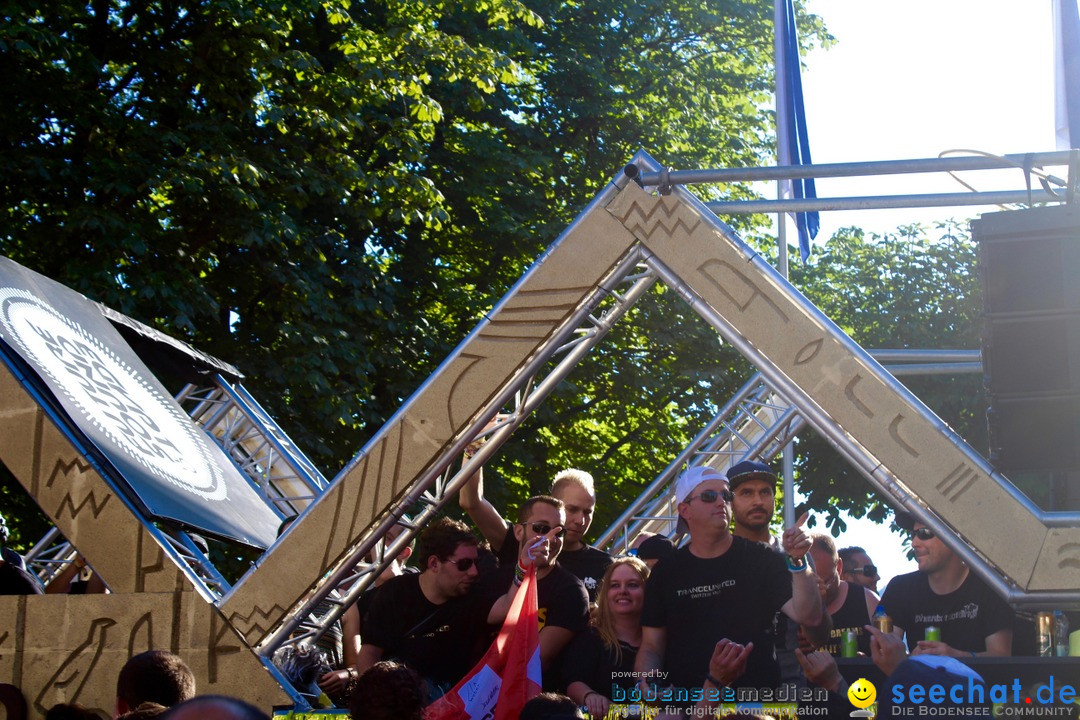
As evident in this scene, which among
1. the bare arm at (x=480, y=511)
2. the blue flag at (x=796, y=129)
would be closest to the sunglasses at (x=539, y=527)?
the bare arm at (x=480, y=511)

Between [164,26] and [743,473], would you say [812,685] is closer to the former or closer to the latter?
[743,473]

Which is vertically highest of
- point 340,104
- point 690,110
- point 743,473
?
point 690,110

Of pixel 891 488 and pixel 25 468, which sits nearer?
pixel 891 488

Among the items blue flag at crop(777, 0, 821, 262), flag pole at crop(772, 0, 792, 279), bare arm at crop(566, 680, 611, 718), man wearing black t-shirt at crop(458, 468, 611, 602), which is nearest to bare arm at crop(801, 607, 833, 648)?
bare arm at crop(566, 680, 611, 718)

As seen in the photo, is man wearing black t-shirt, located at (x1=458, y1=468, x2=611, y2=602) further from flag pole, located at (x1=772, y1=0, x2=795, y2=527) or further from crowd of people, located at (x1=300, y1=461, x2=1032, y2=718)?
flag pole, located at (x1=772, y1=0, x2=795, y2=527)

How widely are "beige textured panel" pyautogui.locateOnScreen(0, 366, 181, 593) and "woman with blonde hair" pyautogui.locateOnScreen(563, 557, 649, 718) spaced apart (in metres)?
2.10

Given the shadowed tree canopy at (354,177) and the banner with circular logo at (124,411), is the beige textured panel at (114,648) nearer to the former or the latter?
the banner with circular logo at (124,411)

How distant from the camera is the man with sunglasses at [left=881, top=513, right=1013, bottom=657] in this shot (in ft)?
18.9

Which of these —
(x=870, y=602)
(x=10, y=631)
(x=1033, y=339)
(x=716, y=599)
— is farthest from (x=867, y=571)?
(x=10, y=631)

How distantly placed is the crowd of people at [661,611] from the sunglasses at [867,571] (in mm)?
2051

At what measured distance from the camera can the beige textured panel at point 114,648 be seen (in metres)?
5.99

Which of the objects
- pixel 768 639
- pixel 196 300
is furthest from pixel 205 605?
pixel 196 300

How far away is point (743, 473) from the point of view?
625cm

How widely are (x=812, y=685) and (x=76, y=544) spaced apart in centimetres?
374
